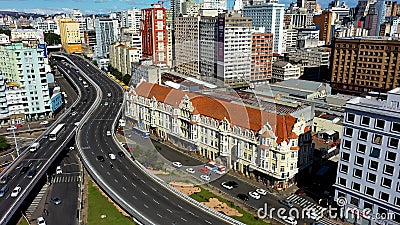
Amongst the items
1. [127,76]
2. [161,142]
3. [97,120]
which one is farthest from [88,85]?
[161,142]

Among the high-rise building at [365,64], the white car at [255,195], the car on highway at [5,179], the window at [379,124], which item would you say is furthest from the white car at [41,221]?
the high-rise building at [365,64]

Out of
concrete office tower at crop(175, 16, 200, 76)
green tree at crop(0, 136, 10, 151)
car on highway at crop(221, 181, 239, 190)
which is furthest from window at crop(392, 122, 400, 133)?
concrete office tower at crop(175, 16, 200, 76)

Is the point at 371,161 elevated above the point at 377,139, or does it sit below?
below

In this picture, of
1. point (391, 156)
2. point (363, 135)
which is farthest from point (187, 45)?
point (391, 156)

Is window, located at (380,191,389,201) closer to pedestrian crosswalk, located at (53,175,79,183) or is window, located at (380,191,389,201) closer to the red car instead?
the red car

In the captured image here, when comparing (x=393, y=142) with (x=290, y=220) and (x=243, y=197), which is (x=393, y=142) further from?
(x=243, y=197)

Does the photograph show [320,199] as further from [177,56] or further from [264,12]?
[264,12]
